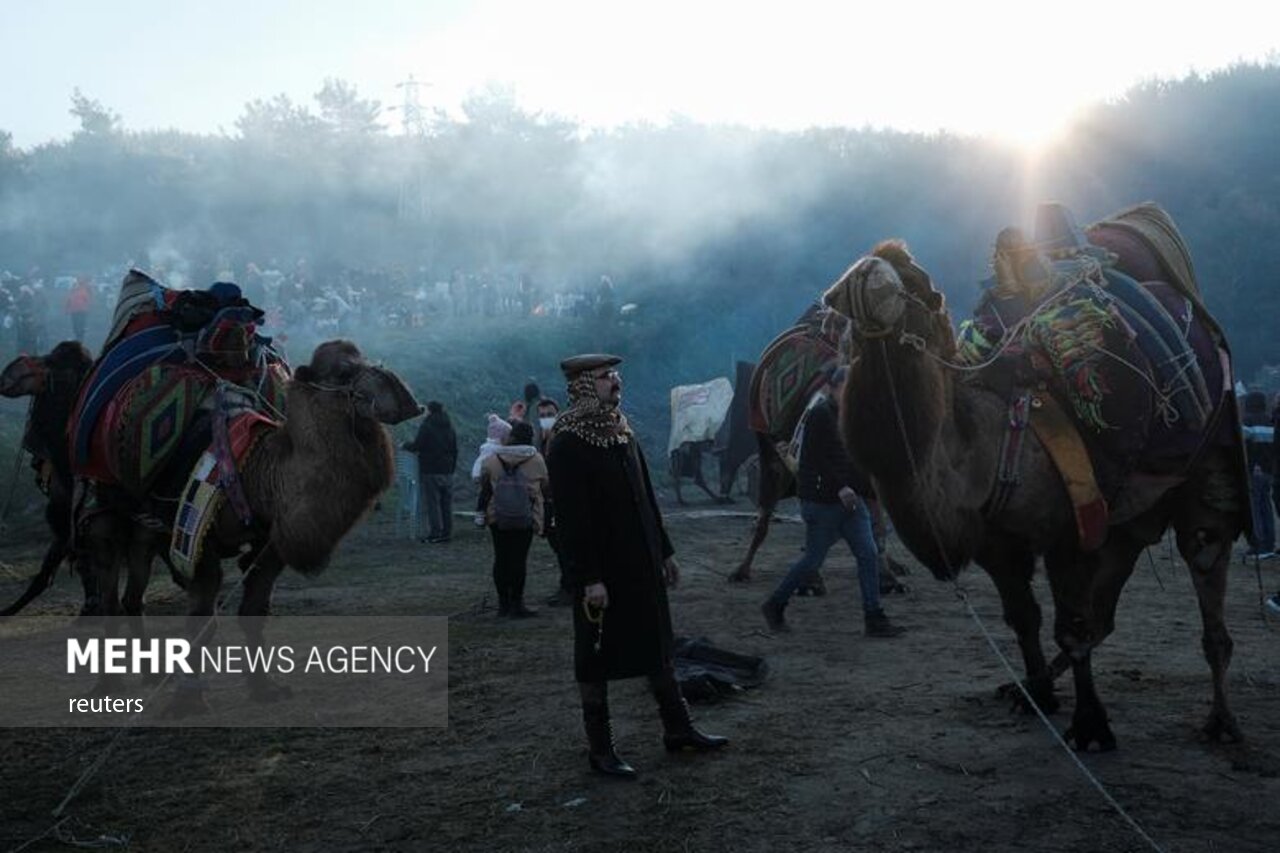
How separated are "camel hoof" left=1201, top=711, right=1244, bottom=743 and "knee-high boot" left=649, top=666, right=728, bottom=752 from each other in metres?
2.39

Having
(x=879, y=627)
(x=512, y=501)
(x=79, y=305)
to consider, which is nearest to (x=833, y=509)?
(x=879, y=627)

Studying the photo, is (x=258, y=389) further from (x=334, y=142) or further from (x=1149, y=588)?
(x=334, y=142)

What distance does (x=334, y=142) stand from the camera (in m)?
64.9

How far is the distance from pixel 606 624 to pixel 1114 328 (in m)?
2.91

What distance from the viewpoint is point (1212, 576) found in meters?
6.48

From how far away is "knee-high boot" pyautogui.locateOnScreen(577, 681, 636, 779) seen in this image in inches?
239

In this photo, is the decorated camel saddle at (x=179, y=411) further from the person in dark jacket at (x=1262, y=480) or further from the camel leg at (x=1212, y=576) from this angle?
the person in dark jacket at (x=1262, y=480)

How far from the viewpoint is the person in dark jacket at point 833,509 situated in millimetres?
9367

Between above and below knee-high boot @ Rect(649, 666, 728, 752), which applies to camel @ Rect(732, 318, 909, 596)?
above

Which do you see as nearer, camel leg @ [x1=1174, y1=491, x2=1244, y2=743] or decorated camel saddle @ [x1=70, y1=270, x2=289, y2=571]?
camel leg @ [x1=1174, y1=491, x2=1244, y2=743]

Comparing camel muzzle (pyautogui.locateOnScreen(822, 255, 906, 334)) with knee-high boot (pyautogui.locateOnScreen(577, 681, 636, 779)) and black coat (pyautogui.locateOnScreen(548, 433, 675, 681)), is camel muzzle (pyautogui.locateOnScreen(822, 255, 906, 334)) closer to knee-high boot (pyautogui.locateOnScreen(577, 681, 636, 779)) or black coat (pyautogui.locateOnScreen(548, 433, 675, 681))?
black coat (pyautogui.locateOnScreen(548, 433, 675, 681))

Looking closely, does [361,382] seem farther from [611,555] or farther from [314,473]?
[611,555]

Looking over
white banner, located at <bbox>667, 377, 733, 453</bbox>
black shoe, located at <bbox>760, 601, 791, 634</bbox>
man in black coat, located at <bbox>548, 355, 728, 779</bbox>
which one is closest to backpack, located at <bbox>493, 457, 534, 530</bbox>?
black shoe, located at <bbox>760, 601, 791, 634</bbox>

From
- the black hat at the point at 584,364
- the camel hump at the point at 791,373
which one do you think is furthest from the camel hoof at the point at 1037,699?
the camel hump at the point at 791,373
